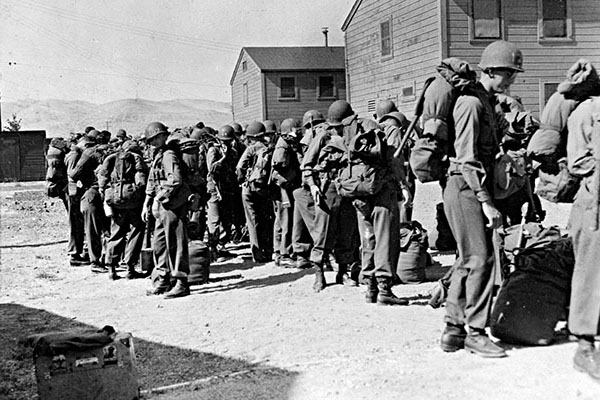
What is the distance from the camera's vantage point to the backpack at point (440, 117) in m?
5.95

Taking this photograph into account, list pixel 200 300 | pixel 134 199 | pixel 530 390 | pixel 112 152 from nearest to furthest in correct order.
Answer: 1. pixel 530 390
2. pixel 200 300
3. pixel 134 199
4. pixel 112 152

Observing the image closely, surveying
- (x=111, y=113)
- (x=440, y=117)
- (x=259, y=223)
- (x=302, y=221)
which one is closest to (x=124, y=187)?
(x=259, y=223)

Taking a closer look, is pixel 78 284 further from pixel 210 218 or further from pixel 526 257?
pixel 526 257

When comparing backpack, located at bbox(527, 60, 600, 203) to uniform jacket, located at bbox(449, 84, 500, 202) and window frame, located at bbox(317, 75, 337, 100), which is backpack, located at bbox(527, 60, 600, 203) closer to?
uniform jacket, located at bbox(449, 84, 500, 202)

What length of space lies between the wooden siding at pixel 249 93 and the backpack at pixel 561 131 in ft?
120

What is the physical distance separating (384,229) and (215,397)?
3.36 meters

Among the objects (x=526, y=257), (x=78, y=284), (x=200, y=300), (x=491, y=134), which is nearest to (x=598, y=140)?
(x=491, y=134)

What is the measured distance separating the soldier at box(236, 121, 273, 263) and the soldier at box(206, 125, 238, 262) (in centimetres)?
70

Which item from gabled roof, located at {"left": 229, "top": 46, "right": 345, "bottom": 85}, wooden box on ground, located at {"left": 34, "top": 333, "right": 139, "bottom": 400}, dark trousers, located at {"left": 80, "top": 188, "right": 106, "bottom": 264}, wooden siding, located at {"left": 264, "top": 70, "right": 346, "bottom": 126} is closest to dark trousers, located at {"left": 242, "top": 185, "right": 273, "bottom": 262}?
dark trousers, located at {"left": 80, "top": 188, "right": 106, "bottom": 264}

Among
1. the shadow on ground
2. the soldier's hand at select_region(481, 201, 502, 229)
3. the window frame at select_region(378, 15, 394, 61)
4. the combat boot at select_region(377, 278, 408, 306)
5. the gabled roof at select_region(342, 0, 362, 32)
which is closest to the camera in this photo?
the shadow on ground

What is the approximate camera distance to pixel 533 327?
613cm

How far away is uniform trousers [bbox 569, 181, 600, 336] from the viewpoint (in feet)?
17.7

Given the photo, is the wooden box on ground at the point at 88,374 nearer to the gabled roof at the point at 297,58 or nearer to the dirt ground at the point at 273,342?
the dirt ground at the point at 273,342

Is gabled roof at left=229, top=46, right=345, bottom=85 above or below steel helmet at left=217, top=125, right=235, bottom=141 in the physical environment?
above
